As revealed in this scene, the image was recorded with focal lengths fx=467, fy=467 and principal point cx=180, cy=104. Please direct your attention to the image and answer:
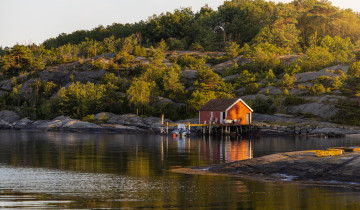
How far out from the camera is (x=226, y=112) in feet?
250

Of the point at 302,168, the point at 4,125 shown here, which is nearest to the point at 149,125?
the point at 4,125

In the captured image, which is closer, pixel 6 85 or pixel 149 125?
pixel 149 125

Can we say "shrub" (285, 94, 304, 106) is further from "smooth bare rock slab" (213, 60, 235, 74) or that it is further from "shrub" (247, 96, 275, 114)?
"smooth bare rock slab" (213, 60, 235, 74)

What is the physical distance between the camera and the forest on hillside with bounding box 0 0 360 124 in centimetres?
9256

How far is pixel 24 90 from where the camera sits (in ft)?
368

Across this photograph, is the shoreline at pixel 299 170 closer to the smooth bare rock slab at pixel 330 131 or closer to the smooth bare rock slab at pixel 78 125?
the smooth bare rock slab at pixel 330 131

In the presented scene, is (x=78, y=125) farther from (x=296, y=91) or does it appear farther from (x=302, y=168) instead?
(x=302, y=168)

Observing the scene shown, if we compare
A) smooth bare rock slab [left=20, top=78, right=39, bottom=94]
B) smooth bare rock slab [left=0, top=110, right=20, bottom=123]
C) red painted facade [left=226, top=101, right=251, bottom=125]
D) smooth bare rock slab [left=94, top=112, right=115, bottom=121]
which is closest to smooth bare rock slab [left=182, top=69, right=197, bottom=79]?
smooth bare rock slab [left=94, top=112, right=115, bottom=121]

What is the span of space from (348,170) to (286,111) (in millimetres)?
58399

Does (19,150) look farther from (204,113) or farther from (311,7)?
(311,7)

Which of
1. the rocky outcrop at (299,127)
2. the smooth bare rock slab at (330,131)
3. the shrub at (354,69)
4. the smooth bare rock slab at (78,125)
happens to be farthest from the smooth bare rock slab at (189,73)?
the smooth bare rock slab at (330,131)

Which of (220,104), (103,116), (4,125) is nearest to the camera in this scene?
(220,104)

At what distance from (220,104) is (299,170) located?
5155 cm

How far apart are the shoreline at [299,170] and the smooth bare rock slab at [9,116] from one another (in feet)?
250
